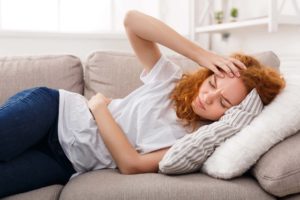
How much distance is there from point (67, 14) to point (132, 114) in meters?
1.34

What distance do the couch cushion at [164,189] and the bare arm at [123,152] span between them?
3.6 inches

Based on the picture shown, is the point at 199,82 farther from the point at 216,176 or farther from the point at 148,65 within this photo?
the point at 216,176

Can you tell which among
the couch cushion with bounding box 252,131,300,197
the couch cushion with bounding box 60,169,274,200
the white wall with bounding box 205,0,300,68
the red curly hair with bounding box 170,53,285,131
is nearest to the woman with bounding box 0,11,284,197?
the red curly hair with bounding box 170,53,285,131

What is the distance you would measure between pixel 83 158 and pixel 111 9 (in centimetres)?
144

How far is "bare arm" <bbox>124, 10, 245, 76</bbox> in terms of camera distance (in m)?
1.48

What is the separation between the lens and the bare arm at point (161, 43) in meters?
1.48

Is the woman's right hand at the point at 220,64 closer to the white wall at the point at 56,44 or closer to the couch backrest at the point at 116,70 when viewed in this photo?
the couch backrest at the point at 116,70

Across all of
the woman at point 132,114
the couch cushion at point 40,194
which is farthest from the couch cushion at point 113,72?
the couch cushion at point 40,194

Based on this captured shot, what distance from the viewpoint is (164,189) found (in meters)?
1.20

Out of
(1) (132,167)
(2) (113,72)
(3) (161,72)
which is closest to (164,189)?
(1) (132,167)

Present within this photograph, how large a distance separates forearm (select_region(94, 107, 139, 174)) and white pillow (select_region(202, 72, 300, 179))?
23 centimetres

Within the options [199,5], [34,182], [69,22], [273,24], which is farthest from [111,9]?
[34,182]

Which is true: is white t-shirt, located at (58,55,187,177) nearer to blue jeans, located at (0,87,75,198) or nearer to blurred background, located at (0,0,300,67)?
blue jeans, located at (0,87,75,198)

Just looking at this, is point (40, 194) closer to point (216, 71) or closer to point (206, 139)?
point (206, 139)
